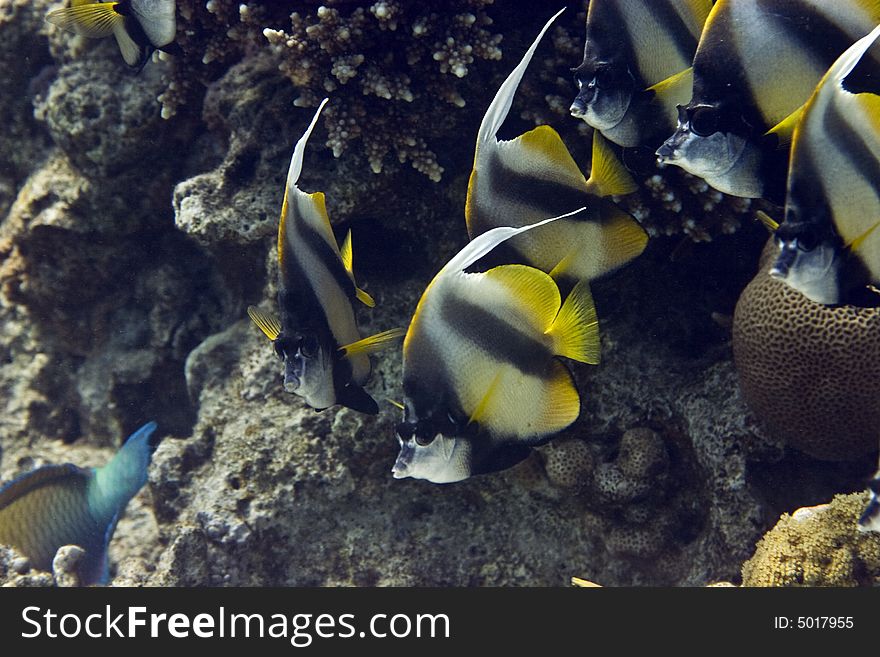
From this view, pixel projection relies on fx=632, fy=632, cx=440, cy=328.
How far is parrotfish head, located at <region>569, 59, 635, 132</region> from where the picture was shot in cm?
187

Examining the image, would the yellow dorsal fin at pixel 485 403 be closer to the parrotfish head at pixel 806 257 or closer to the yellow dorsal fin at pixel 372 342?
the yellow dorsal fin at pixel 372 342

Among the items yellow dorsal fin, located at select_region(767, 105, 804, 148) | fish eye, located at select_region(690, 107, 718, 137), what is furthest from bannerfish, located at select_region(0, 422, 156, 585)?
yellow dorsal fin, located at select_region(767, 105, 804, 148)

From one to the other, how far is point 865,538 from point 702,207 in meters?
1.40

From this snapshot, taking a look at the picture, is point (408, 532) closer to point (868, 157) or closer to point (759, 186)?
point (759, 186)

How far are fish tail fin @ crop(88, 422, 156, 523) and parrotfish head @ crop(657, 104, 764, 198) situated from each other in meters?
3.22

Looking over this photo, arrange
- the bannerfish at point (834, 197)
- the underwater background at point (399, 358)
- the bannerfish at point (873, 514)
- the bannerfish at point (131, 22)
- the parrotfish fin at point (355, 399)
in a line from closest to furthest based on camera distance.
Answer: the bannerfish at point (834, 197) → the bannerfish at point (873, 514) → the parrotfish fin at point (355, 399) → the underwater background at point (399, 358) → the bannerfish at point (131, 22)

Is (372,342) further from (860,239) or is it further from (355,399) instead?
(860,239)

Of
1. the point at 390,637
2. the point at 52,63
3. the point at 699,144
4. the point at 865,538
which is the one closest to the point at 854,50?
the point at 699,144

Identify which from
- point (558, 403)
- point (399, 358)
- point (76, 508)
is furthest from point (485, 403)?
point (76, 508)

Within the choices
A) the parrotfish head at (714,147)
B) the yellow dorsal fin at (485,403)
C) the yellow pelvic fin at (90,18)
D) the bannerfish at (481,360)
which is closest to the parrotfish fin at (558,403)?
the bannerfish at (481,360)

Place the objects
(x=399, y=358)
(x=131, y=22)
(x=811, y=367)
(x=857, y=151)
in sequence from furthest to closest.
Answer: (x=399, y=358) → (x=131, y=22) → (x=811, y=367) → (x=857, y=151)

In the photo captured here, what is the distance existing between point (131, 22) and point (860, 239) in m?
2.98

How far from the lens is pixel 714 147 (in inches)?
62.7

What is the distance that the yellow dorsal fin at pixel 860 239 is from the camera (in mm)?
1424
